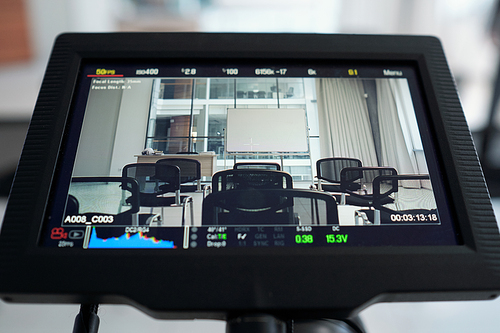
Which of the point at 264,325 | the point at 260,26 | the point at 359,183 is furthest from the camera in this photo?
the point at 260,26

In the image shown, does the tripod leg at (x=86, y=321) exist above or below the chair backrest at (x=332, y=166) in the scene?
below

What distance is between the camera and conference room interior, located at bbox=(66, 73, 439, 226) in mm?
458

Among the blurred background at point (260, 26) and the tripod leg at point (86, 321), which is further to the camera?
the blurred background at point (260, 26)

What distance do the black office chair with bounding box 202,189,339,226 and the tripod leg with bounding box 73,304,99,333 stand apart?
0.26 metres

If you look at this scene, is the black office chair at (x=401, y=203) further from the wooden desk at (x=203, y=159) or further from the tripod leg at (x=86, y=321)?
the tripod leg at (x=86, y=321)

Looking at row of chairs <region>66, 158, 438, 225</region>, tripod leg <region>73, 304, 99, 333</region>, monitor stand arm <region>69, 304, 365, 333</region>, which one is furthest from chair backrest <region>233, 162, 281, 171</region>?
tripod leg <region>73, 304, 99, 333</region>

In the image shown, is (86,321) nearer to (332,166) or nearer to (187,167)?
(187,167)

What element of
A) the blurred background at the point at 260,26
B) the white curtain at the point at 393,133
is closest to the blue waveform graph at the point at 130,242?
the white curtain at the point at 393,133

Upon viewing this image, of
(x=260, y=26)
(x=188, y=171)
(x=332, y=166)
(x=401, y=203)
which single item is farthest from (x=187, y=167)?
(x=260, y=26)

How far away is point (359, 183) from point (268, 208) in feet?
0.56

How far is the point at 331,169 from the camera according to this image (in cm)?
50

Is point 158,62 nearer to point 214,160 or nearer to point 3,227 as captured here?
point 214,160

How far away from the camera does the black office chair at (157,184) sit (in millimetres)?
450

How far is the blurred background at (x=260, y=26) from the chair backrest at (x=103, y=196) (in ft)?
3.11
